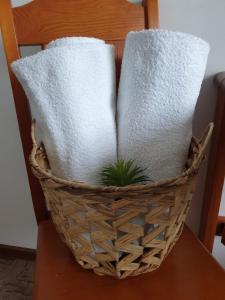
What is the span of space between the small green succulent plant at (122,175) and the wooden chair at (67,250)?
16cm

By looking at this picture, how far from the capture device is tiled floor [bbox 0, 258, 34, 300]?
89 centimetres

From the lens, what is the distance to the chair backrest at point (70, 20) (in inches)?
21.1

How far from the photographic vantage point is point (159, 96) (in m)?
0.39

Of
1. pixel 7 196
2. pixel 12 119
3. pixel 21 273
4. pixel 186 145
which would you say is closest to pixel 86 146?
pixel 186 145

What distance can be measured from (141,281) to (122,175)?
18 cm

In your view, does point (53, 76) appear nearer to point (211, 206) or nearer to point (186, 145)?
point (186, 145)

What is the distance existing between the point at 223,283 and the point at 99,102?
0.33 m

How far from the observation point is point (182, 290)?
16.9 inches

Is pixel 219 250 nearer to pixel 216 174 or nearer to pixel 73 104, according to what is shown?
pixel 216 174

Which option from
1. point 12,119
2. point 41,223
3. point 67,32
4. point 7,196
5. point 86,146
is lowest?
point 7,196

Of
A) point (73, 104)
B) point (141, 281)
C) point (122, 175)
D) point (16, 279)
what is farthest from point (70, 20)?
point (16, 279)

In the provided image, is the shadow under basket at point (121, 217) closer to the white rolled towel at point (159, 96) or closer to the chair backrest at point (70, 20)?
the white rolled towel at point (159, 96)

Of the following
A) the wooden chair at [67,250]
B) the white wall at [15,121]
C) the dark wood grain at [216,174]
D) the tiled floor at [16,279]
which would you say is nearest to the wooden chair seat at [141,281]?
the wooden chair at [67,250]

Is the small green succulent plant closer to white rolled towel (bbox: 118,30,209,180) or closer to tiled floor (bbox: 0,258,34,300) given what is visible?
white rolled towel (bbox: 118,30,209,180)
